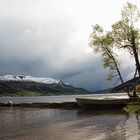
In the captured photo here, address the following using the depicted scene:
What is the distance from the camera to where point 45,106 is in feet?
294

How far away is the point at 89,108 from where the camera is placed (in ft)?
219

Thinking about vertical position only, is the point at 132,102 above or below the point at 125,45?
below

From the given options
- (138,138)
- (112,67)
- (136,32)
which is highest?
(136,32)

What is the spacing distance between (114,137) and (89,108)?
133ft

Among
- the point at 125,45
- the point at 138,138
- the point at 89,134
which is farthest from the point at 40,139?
the point at 125,45

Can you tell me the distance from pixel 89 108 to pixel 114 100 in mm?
5939

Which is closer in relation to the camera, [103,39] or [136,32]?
[136,32]

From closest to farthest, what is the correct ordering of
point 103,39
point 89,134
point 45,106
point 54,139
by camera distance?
point 54,139
point 89,134
point 103,39
point 45,106

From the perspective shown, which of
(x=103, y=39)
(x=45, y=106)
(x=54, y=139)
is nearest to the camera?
(x=54, y=139)

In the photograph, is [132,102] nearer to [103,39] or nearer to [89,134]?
[103,39]

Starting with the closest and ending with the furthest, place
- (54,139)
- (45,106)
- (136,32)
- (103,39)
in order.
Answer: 1. (54,139)
2. (136,32)
3. (103,39)
4. (45,106)

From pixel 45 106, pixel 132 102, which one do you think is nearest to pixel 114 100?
pixel 132 102

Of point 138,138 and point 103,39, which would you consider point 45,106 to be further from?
point 138,138

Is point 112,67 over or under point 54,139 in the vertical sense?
over
